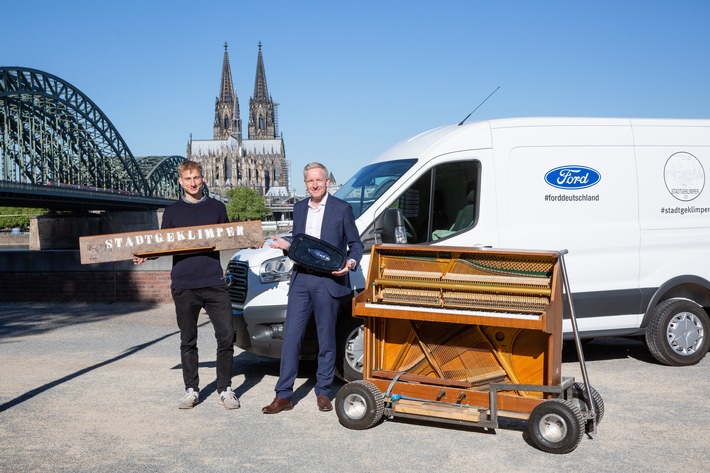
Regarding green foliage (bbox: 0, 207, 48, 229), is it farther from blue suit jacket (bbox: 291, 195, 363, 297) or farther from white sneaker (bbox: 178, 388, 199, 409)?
blue suit jacket (bbox: 291, 195, 363, 297)

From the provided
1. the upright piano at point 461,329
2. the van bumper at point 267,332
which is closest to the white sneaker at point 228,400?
the van bumper at point 267,332

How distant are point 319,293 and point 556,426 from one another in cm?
202

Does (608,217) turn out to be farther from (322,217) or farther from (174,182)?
(174,182)

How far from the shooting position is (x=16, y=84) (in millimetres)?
64938

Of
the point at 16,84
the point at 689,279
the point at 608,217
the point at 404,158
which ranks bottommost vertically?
the point at 689,279

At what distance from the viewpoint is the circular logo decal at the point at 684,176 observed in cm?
791

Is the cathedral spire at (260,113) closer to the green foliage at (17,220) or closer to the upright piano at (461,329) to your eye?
the green foliage at (17,220)

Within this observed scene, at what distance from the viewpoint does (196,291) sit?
6242mm

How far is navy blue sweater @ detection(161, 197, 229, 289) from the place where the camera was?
20.4 feet

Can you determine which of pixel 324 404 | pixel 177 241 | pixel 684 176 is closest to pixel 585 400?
pixel 324 404

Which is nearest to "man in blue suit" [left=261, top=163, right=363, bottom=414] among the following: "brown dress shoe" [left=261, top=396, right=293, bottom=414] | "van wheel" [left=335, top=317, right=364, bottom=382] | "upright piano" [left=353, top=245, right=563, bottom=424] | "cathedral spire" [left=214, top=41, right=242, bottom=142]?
"brown dress shoe" [left=261, top=396, right=293, bottom=414]

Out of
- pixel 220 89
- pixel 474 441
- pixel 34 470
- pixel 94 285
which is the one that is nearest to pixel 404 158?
pixel 474 441

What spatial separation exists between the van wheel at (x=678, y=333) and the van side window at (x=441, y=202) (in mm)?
2302

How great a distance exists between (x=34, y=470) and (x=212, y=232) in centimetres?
218
